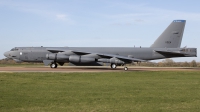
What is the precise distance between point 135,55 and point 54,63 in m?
11.0

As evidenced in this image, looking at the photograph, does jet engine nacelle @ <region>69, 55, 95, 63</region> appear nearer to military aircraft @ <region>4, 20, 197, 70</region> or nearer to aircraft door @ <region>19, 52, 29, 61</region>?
military aircraft @ <region>4, 20, 197, 70</region>

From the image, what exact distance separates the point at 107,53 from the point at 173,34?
9552 millimetres

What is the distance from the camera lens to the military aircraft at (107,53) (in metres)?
35.0

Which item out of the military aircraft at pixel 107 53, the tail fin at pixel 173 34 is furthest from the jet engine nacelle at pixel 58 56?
the tail fin at pixel 173 34

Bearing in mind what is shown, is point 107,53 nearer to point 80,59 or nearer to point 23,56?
point 80,59

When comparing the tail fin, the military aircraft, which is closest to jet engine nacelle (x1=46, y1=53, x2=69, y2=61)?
the military aircraft

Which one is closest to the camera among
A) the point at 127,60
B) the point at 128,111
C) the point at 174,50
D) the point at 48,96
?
the point at 128,111

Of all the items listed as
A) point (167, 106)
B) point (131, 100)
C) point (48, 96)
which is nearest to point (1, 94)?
point (48, 96)

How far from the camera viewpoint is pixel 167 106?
873 cm

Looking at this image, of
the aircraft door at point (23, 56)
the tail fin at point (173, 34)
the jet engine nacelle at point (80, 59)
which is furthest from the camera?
the tail fin at point (173, 34)

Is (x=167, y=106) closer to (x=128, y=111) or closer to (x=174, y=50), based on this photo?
(x=128, y=111)

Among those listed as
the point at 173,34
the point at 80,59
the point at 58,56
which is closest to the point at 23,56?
the point at 58,56

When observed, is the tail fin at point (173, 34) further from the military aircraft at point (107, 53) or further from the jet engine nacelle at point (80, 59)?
the jet engine nacelle at point (80, 59)

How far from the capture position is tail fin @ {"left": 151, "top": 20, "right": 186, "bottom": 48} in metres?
38.6
